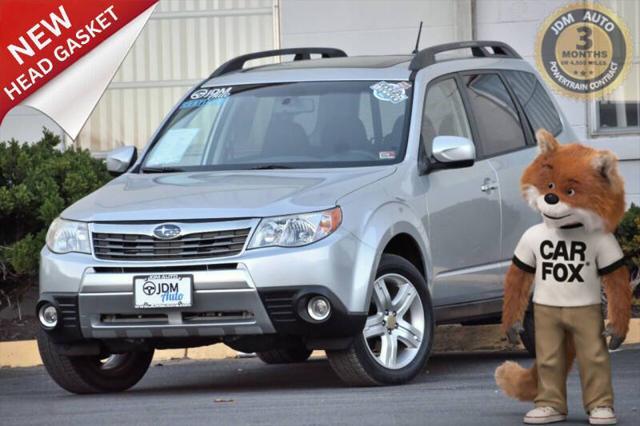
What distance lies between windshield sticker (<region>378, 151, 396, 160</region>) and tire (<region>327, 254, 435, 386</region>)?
66cm

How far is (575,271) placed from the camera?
23.5ft

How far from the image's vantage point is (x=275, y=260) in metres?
8.37

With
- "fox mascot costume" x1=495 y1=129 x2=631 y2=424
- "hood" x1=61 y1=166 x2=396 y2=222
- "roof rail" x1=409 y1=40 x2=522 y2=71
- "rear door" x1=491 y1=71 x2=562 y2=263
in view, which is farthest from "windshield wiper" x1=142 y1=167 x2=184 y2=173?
"fox mascot costume" x1=495 y1=129 x2=631 y2=424

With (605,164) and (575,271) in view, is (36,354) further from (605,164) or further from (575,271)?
(605,164)

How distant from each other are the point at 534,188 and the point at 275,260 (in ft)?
5.18

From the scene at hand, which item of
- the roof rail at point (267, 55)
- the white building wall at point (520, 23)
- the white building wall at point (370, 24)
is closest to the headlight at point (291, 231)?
the roof rail at point (267, 55)

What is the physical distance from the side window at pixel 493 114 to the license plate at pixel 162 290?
2371 mm

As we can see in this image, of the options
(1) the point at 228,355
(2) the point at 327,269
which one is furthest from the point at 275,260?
(1) the point at 228,355

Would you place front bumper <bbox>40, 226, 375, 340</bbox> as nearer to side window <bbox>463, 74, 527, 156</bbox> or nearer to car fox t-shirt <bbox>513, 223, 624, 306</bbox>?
car fox t-shirt <bbox>513, 223, 624, 306</bbox>

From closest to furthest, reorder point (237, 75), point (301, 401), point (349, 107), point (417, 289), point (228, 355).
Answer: point (301, 401) < point (417, 289) < point (349, 107) < point (237, 75) < point (228, 355)

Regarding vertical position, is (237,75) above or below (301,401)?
above

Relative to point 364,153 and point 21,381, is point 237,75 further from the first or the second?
point 21,381

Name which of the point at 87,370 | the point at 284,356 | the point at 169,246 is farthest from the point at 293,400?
the point at 284,356

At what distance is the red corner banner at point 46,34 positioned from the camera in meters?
13.9
